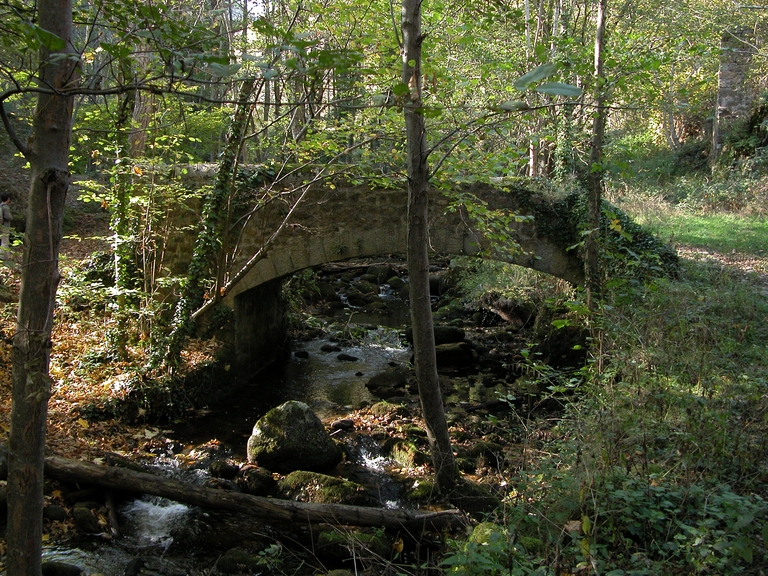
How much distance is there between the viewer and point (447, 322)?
40.4 feet

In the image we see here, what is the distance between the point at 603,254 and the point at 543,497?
4.49m

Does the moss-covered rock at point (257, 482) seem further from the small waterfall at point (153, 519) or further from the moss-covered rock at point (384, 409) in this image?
Answer: the moss-covered rock at point (384, 409)

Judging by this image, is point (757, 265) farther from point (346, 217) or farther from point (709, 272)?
point (346, 217)

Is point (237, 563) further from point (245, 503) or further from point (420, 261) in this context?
point (420, 261)

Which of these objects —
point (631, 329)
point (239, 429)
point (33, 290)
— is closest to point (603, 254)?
point (631, 329)

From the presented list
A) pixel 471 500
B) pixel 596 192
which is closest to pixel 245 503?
pixel 471 500

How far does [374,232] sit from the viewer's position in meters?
8.30

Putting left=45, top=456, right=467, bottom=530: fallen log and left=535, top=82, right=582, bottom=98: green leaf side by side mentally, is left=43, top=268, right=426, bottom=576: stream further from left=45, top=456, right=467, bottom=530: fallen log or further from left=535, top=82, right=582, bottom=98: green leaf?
left=535, top=82, right=582, bottom=98: green leaf

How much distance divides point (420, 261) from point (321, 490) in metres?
2.30

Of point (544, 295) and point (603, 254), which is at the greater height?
point (603, 254)

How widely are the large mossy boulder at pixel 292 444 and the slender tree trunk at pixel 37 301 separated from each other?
3677mm

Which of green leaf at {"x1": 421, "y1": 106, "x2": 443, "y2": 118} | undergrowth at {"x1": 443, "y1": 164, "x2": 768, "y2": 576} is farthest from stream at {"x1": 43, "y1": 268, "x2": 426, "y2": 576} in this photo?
green leaf at {"x1": 421, "y1": 106, "x2": 443, "y2": 118}

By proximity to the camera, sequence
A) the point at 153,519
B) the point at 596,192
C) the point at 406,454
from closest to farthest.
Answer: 1. the point at 153,519
2. the point at 406,454
3. the point at 596,192

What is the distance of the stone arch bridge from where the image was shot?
321 inches
